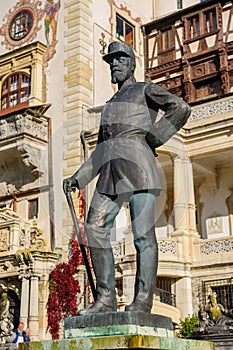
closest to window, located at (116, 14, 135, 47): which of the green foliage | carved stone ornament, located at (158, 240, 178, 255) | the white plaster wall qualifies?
the white plaster wall

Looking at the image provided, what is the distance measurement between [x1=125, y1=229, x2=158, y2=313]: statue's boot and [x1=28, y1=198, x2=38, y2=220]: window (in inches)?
769

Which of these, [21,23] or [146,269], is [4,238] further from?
[146,269]

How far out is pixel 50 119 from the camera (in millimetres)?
25281

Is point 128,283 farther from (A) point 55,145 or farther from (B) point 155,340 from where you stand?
(B) point 155,340

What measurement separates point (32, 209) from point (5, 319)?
4.74 meters

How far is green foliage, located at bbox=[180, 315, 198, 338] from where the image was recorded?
65.1ft

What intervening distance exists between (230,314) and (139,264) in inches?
473

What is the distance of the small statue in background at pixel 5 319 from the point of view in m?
22.0

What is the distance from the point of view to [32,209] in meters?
25.1

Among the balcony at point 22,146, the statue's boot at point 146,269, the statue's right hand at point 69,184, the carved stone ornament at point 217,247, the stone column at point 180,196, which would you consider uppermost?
the balcony at point 22,146

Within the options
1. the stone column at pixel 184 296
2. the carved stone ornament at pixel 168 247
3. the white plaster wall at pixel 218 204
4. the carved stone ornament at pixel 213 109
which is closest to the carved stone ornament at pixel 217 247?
the carved stone ornament at pixel 168 247

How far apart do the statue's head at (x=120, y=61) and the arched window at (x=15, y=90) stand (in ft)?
66.3

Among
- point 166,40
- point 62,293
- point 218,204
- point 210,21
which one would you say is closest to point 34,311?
point 62,293

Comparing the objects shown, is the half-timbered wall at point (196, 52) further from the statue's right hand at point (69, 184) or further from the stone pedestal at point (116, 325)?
the stone pedestal at point (116, 325)
